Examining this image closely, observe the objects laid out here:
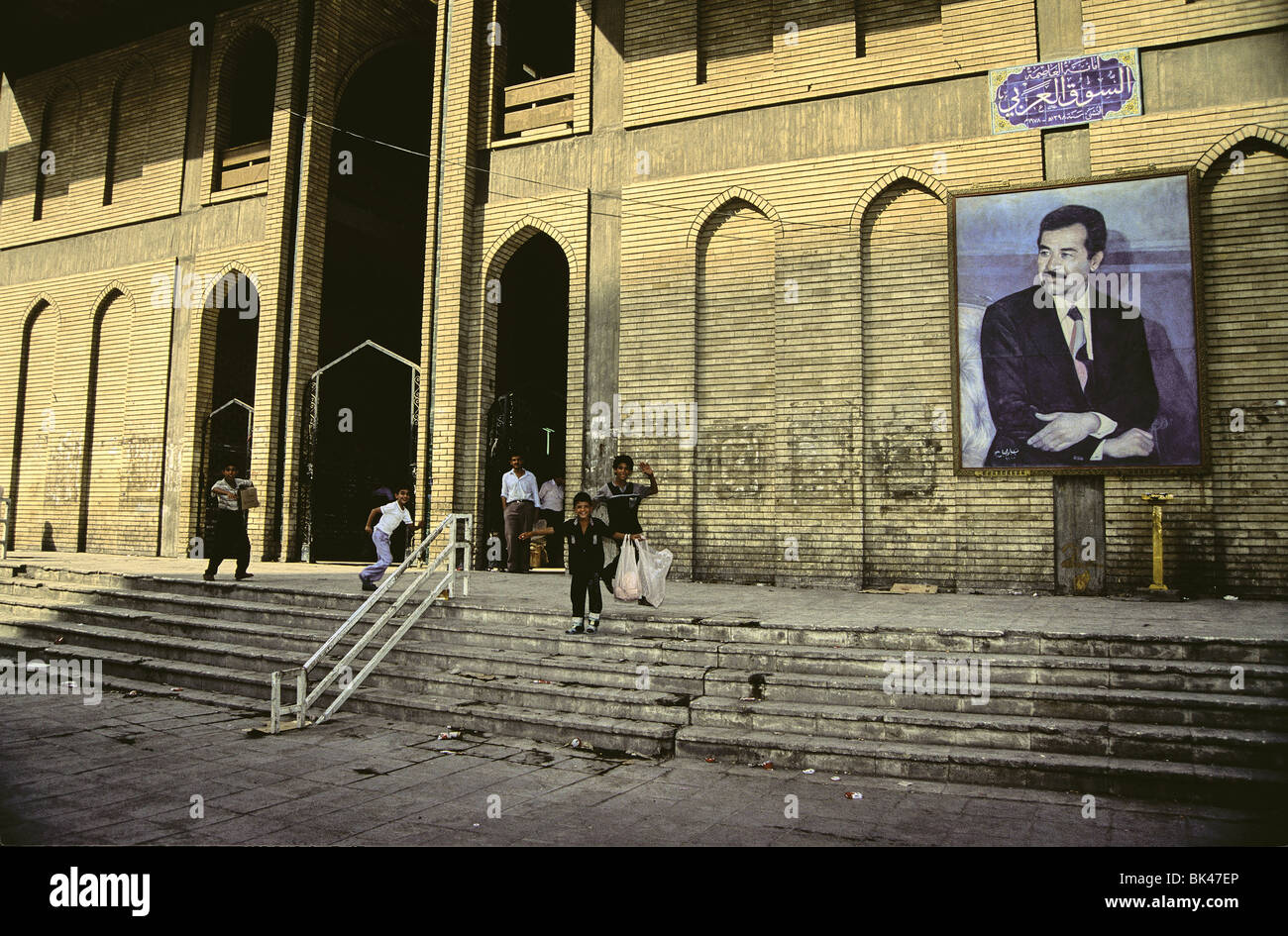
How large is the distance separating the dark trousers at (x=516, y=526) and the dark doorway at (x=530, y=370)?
0.64m

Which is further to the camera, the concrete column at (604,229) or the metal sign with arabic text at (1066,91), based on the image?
the concrete column at (604,229)

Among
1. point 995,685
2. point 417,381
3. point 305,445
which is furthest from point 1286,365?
point 305,445

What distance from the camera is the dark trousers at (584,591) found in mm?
7457

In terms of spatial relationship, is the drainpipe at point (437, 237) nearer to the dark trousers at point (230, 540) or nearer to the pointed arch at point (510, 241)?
the pointed arch at point (510, 241)

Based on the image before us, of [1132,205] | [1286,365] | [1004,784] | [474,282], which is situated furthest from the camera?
[474,282]

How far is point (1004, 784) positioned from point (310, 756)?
4675 millimetres

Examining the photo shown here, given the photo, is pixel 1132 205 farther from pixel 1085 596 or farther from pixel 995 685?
pixel 995 685

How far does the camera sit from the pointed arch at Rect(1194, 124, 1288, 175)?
9.41 metres

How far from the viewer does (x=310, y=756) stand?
18.6ft

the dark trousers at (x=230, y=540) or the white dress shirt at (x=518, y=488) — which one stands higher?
the white dress shirt at (x=518, y=488)

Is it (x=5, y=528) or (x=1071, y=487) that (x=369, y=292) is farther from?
(x=1071, y=487)

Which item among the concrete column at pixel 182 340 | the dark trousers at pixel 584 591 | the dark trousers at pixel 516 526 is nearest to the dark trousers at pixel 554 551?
the dark trousers at pixel 516 526

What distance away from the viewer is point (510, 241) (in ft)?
44.3

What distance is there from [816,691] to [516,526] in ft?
23.7
